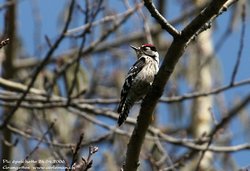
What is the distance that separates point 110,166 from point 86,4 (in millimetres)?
1564

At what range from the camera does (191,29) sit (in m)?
Answer: 3.01

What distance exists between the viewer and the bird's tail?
433cm

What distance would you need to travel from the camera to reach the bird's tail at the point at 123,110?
4.33 meters

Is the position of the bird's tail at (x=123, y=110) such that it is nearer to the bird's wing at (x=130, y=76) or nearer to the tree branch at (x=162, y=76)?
the bird's wing at (x=130, y=76)

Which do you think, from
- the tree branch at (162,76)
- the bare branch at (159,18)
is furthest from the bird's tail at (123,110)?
the bare branch at (159,18)

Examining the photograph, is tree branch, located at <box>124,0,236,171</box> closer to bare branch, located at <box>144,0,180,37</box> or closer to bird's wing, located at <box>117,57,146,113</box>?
bare branch, located at <box>144,0,180,37</box>

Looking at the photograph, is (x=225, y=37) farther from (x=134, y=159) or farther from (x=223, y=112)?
(x=134, y=159)

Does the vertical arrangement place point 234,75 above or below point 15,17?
below

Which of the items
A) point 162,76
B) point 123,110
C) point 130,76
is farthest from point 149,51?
point 162,76

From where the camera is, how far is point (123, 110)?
444 cm

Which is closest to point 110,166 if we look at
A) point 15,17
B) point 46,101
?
point 46,101

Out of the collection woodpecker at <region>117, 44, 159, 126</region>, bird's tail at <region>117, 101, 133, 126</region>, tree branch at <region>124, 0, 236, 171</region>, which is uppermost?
woodpecker at <region>117, 44, 159, 126</region>

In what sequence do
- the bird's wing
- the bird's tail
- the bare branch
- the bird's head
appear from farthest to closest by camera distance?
1. the bird's head
2. the bird's wing
3. the bird's tail
4. the bare branch

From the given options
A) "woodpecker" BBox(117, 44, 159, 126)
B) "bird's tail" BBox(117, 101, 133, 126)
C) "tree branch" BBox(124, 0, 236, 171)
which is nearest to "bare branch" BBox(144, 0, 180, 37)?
"tree branch" BBox(124, 0, 236, 171)
